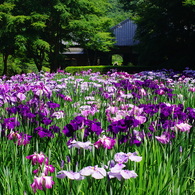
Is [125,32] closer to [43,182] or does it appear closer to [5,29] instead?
[5,29]

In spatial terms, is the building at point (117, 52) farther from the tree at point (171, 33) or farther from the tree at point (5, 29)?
the tree at point (171, 33)

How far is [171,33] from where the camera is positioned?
18000 millimetres

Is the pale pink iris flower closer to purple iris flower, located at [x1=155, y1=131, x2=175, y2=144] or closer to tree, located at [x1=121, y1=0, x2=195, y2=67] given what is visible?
purple iris flower, located at [x1=155, y1=131, x2=175, y2=144]

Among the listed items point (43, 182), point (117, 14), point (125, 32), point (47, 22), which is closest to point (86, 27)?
point (47, 22)

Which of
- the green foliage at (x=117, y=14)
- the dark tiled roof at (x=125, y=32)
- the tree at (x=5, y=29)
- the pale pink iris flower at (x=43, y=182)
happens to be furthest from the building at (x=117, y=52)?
the pale pink iris flower at (x=43, y=182)

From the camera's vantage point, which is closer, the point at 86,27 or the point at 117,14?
the point at 86,27

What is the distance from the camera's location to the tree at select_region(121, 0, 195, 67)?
17609 mm

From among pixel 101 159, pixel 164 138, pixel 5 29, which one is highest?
pixel 5 29

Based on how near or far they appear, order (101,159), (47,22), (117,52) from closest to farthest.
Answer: (101,159) → (47,22) → (117,52)

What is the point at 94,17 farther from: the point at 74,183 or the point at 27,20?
the point at 74,183

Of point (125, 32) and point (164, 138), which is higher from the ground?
point (125, 32)

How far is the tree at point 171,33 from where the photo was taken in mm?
17609

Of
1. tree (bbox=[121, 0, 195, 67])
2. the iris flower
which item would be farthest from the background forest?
the iris flower

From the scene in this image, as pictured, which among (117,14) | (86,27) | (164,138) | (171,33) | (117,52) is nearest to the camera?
(164,138)
